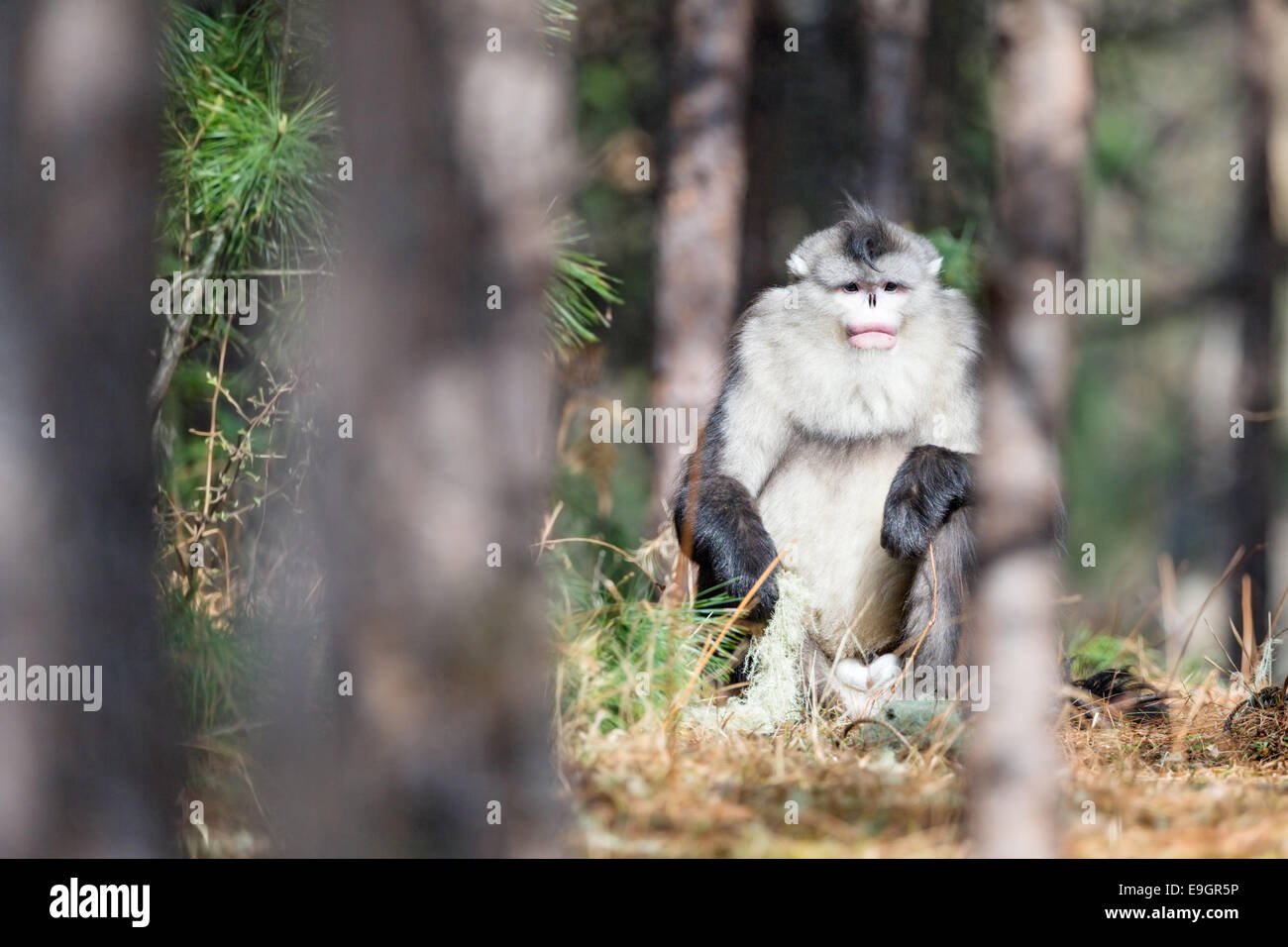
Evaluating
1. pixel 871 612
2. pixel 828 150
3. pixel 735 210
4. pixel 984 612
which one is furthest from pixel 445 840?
pixel 828 150

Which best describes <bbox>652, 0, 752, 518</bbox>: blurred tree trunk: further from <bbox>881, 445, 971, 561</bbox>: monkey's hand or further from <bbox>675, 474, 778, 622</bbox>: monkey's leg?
<bbox>881, 445, 971, 561</bbox>: monkey's hand

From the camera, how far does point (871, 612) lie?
5566 mm

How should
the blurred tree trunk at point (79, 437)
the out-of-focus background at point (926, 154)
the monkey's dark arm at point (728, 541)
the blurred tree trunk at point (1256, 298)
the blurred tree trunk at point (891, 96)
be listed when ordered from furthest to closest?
the blurred tree trunk at point (1256, 298) < the out-of-focus background at point (926, 154) < the blurred tree trunk at point (891, 96) < the monkey's dark arm at point (728, 541) < the blurred tree trunk at point (79, 437)

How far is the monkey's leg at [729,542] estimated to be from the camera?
535 centimetres

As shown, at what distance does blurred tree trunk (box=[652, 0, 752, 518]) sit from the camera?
308 inches

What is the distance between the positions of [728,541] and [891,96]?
4932mm

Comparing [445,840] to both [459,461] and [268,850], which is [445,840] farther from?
[268,850]

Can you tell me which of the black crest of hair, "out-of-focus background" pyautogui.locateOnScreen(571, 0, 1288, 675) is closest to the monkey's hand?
the black crest of hair

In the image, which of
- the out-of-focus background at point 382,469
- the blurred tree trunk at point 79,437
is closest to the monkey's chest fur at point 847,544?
the out-of-focus background at point 382,469

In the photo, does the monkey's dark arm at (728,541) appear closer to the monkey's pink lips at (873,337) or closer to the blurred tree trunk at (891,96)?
the monkey's pink lips at (873,337)

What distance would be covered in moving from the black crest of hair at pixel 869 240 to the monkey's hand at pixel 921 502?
0.91 meters

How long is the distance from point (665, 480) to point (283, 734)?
526 centimetres

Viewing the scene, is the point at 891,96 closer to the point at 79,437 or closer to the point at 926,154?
the point at 926,154

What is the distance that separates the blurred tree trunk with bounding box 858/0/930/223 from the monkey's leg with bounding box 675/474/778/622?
411 centimetres
